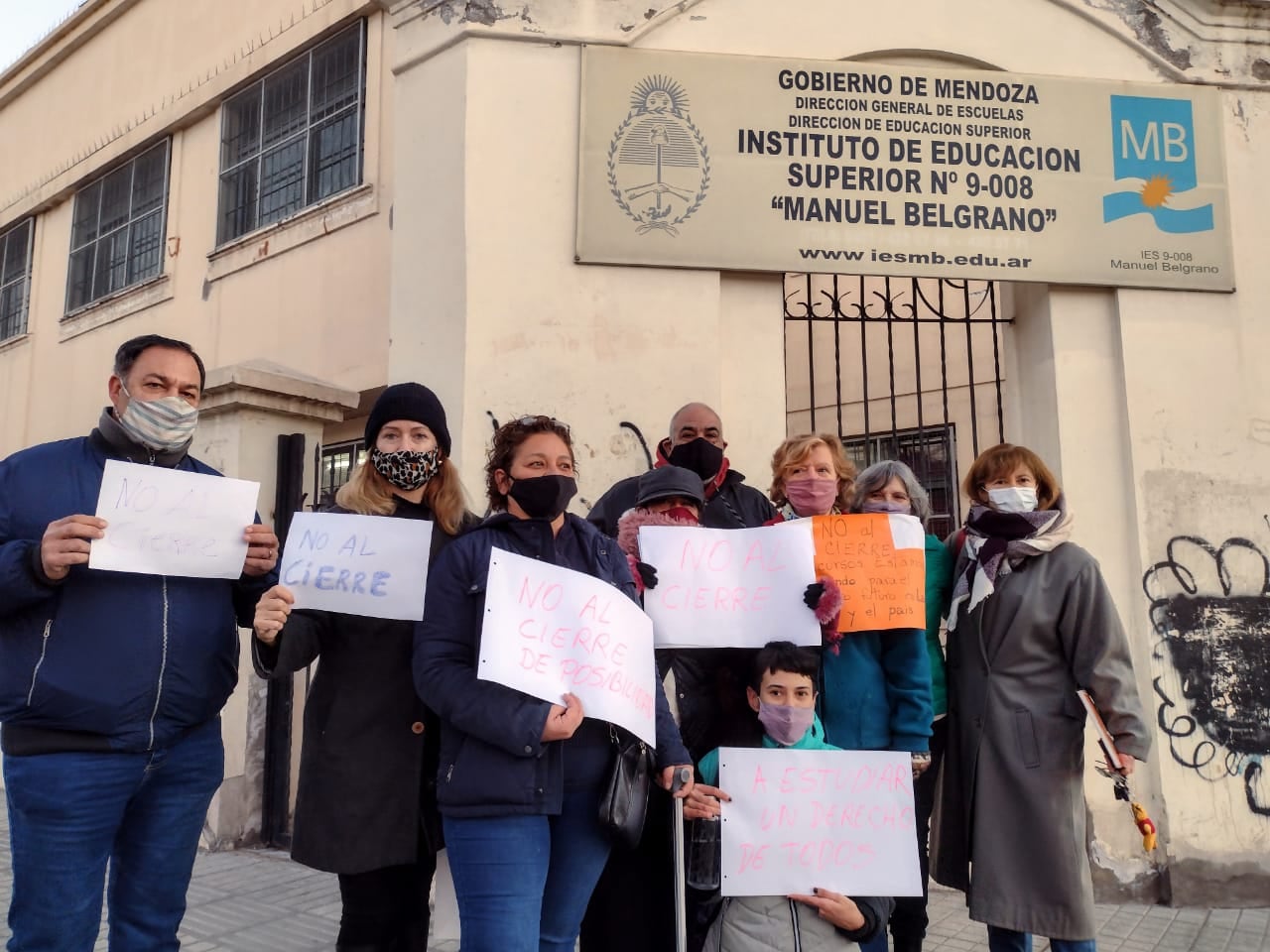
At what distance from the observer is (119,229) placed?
32.4ft

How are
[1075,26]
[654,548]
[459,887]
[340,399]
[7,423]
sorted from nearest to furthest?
[459,887]
[654,548]
[1075,26]
[340,399]
[7,423]

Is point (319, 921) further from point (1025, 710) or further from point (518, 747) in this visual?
point (1025, 710)

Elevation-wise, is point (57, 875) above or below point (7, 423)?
below

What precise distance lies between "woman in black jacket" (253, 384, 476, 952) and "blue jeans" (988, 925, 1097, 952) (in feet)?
6.28

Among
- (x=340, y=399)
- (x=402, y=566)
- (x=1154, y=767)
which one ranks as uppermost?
(x=340, y=399)

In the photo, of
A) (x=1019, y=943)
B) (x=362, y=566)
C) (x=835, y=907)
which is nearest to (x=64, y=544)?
(x=362, y=566)

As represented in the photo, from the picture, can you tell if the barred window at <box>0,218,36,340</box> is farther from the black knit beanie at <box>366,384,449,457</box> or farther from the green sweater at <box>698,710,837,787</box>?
the green sweater at <box>698,710,837,787</box>

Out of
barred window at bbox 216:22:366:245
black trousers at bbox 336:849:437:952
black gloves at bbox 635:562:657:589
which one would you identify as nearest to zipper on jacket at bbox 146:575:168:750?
black trousers at bbox 336:849:437:952

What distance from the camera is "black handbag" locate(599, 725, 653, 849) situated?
7.60 feet

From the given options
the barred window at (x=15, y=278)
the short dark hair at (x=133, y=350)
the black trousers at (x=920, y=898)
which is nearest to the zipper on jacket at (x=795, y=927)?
the black trousers at (x=920, y=898)

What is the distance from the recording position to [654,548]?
9.26 ft

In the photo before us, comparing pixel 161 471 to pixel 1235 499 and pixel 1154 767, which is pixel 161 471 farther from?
pixel 1235 499

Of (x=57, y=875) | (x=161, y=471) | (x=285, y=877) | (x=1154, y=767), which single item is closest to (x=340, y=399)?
(x=285, y=877)

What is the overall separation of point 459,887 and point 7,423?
1141 centimetres
